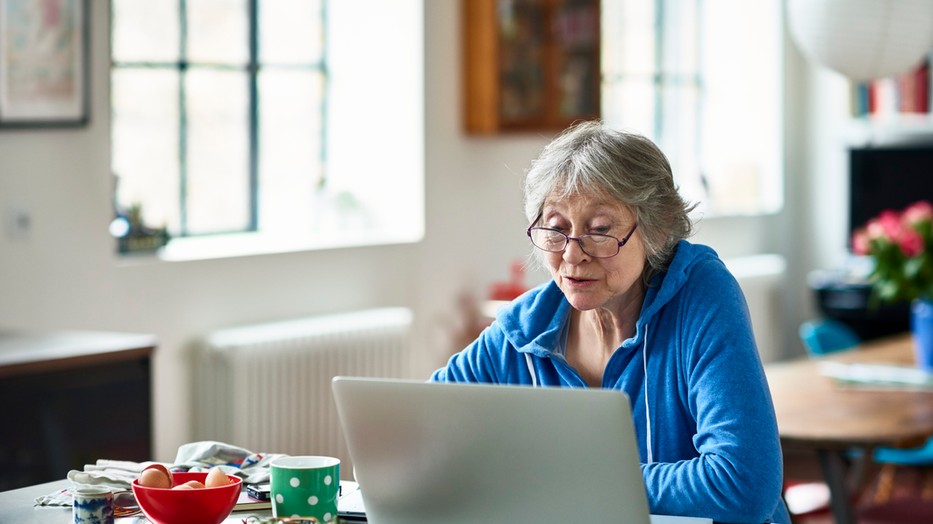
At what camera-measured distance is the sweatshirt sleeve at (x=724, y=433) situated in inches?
71.4

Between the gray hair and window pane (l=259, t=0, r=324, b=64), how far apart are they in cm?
269

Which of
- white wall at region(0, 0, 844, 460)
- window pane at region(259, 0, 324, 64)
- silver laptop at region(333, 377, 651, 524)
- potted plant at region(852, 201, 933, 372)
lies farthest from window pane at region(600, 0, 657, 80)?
silver laptop at region(333, 377, 651, 524)

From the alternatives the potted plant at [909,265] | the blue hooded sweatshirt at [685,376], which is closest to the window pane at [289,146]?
the potted plant at [909,265]

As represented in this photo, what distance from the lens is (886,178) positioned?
624 centimetres

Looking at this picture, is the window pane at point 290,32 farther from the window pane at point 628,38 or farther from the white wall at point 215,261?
the window pane at point 628,38

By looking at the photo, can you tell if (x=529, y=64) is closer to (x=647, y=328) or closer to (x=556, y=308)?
(x=556, y=308)

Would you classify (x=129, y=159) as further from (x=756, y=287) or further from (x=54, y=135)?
(x=756, y=287)

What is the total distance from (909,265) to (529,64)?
1.75m

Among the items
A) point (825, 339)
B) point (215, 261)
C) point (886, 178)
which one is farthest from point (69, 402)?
point (886, 178)

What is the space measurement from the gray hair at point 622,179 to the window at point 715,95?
428 centimetres

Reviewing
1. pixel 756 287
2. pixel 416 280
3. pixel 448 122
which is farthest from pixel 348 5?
pixel 756 287

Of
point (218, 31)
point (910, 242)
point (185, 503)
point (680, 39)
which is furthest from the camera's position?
point (680, 39)

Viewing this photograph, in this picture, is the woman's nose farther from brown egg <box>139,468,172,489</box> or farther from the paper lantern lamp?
the paper lantern lamp

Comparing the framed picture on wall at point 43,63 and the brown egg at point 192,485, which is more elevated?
the framed picture on wall at point 43,63
